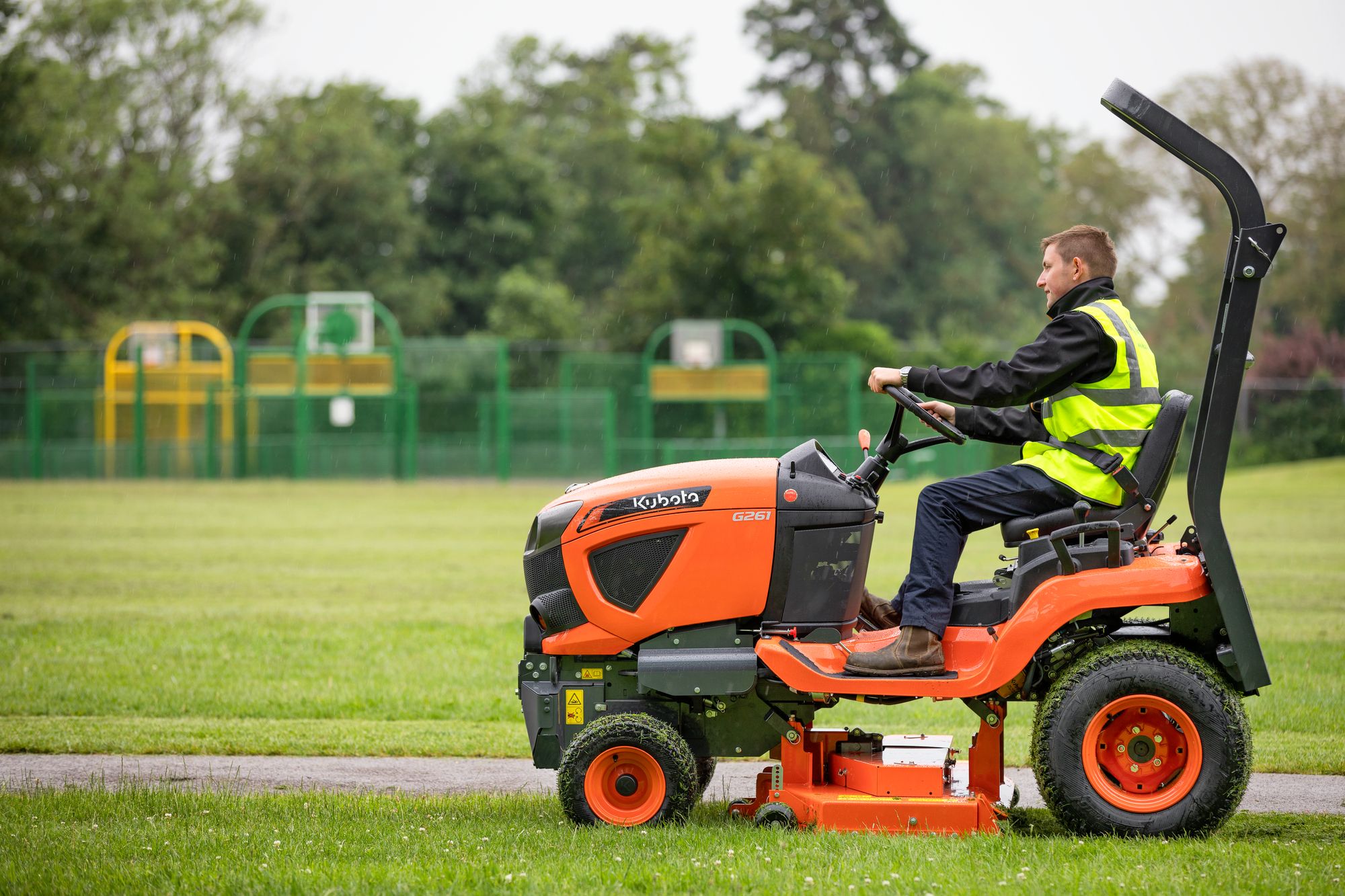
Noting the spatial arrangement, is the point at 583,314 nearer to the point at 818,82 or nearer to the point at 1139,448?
the point at 818,82

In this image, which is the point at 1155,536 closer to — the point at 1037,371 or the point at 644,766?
the point at 1037,371

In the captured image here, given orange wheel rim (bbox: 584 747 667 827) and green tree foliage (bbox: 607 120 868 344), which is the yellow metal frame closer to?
green tree foliage (bbox: 607 120 868 344)

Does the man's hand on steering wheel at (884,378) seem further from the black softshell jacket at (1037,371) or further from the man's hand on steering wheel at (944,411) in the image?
the man's hand on steering wheel at (944,411)

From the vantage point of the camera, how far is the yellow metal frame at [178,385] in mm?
36938

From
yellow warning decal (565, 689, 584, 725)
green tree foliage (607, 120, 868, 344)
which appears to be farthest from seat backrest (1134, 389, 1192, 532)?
green tree foliage (607, 120, 868, 344)

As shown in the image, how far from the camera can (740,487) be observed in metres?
5.43

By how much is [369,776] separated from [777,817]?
2.36 meters

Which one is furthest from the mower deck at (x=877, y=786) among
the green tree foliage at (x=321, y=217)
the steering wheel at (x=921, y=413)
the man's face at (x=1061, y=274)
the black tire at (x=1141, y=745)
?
the green tree foliage at (x=321, y=217)

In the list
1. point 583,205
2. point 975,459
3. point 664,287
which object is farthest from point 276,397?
point 583,205

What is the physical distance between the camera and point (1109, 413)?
17.0 ft

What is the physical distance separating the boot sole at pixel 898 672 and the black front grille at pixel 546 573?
113cm

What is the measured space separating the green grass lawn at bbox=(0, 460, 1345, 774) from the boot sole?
7.16 feet

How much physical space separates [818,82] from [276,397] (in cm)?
3275

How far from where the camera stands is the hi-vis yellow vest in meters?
5.16
